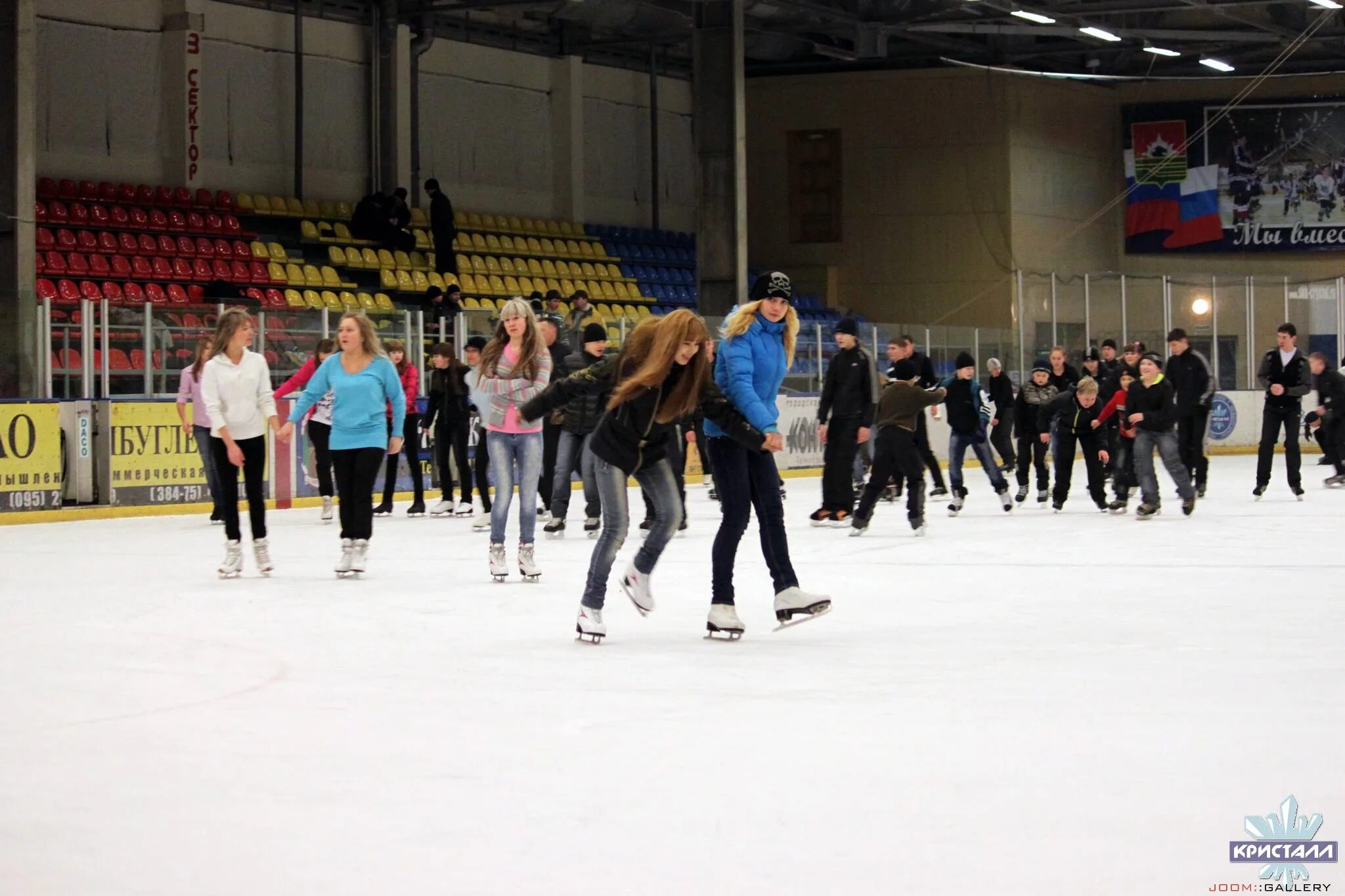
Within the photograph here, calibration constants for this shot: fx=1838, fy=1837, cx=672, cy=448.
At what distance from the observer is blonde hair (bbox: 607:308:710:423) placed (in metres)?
7.39

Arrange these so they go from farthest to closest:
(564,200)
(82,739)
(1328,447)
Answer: (564,200)
(1328,447)
(82,739)

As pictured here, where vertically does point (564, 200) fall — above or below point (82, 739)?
above

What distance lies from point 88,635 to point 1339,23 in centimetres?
3145

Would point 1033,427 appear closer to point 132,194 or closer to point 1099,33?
point 132,194

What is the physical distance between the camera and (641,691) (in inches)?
247

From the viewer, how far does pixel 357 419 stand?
10188 millimetres

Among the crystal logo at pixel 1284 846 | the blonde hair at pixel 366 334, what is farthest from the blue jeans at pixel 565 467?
the crystal logo at pixel 1284 846

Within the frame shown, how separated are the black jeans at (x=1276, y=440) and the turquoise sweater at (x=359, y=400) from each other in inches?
390

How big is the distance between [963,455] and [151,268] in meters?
12.6

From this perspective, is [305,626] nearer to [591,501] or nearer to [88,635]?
[88,635]

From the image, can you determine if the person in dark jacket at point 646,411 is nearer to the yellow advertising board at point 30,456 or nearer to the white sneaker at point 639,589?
the white sneaker at point 639,589

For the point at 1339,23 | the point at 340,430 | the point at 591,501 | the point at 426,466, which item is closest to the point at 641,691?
the point at 340,430

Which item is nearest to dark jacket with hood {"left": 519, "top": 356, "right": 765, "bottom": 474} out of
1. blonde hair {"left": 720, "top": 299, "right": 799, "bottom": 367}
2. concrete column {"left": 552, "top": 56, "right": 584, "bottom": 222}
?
blonde hair {"left": 720, "top": 299, "right": 799, "bottom": 367}

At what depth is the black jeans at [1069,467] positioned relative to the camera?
16.1 meters
